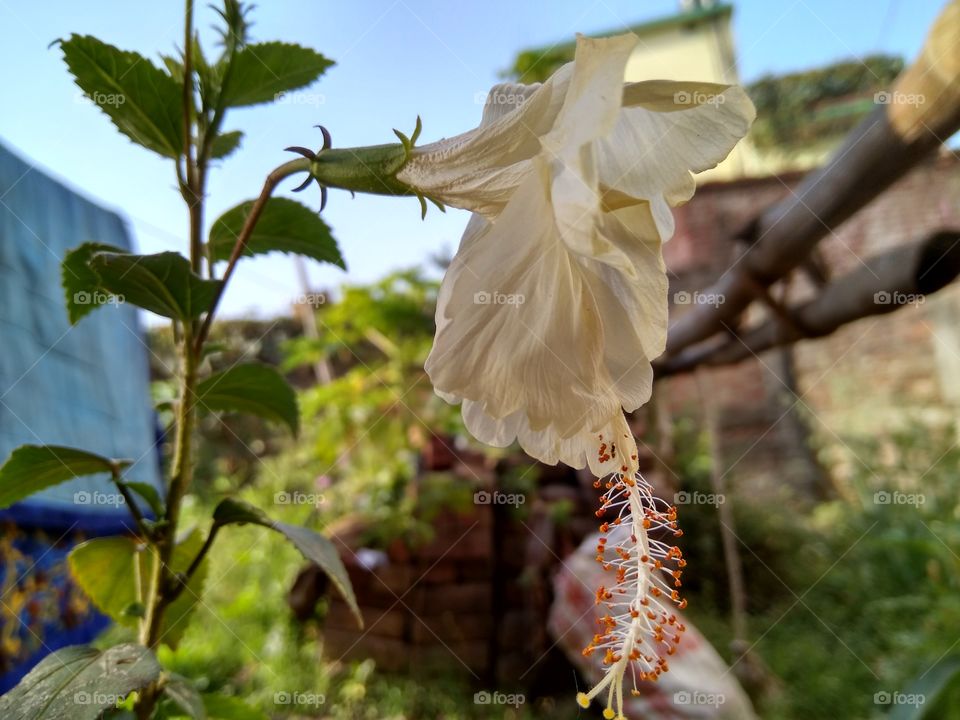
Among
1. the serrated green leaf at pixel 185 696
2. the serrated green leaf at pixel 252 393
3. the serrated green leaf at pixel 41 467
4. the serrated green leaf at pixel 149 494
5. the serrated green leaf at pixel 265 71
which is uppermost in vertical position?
the serrated green leaf at pixel 265 71

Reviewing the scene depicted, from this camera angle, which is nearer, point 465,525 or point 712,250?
point 465,525

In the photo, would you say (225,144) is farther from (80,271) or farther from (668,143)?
(668,143)

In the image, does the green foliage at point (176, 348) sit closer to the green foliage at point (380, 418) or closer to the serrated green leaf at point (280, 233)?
the serrated green leaf at point (280, 233)

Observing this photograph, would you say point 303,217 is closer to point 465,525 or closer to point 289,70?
point 289,70

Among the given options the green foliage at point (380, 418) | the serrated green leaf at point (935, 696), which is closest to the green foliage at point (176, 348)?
the serrated green leaf at point (935, 696)

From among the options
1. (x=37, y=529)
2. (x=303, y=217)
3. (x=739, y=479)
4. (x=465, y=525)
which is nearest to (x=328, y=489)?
(x=465, y=525)

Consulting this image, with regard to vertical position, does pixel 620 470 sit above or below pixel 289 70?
below
